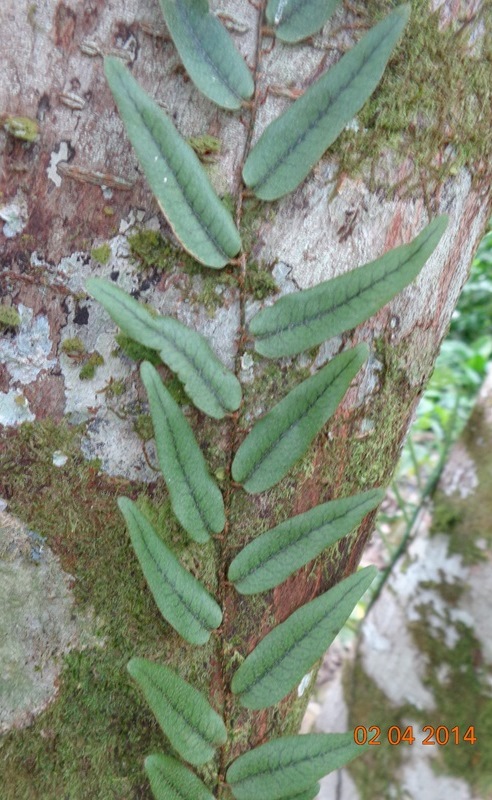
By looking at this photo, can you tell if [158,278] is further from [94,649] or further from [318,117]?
[94,649]

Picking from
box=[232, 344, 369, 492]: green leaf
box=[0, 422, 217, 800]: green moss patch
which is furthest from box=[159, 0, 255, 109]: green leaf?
box=[0, 422, 217, 800]: green moss patch

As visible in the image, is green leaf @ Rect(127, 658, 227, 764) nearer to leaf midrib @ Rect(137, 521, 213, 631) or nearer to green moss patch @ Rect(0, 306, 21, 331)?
leaf midrib @ Rect(137, 521, 213, 631)

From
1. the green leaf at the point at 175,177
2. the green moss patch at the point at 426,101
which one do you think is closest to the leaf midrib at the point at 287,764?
the green leaf at the point at 175,177

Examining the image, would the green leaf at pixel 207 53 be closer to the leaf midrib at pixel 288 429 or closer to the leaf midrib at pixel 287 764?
the leaf midrib at pixel 288 429

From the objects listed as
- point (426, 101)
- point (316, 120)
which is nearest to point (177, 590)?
point (316, 120)

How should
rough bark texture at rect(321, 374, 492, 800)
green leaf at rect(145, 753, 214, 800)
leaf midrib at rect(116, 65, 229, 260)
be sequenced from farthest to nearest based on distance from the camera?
A: rough bark texture at rect(321, 374, 492, 800) < green leaf at rect(145, 753, 214, 800) < leaf midrib at rect(116, 65, 229, 260)
